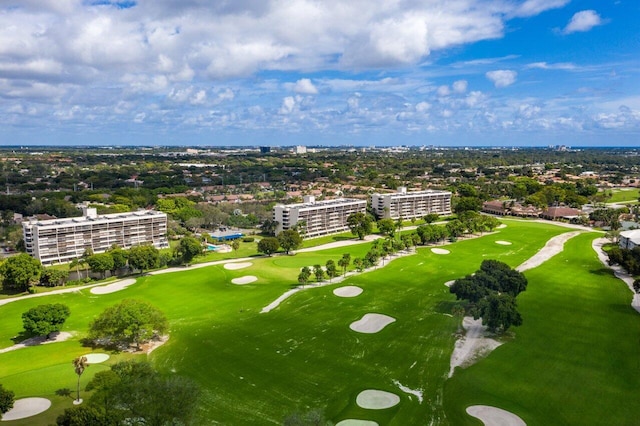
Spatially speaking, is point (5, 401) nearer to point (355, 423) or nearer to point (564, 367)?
point (355, 423)

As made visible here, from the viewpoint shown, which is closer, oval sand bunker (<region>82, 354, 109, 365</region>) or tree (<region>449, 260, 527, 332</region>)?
oval sand bunker (<region>82, 354, 109, 365</region>)

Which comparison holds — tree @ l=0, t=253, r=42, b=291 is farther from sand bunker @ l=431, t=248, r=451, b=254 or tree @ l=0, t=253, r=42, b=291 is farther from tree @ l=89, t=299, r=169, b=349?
sand bunker @ l=431, t=248, r=451, b=254

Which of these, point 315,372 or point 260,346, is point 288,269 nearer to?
point 260,346

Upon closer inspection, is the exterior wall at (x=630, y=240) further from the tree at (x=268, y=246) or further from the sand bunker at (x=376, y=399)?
the sand bunker at (x=376, y=399)

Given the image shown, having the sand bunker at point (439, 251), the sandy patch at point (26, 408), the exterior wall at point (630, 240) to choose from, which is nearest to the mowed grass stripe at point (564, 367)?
the exterior wall at point (630, 240)

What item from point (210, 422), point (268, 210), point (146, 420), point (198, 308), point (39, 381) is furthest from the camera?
point (268, 210)

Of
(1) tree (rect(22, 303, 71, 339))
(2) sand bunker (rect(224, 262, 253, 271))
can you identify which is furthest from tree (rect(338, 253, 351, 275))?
(1) tree (rect(22, 303, 71, 339))

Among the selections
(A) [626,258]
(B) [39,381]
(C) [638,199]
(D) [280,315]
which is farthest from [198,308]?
(C) [638,199]
